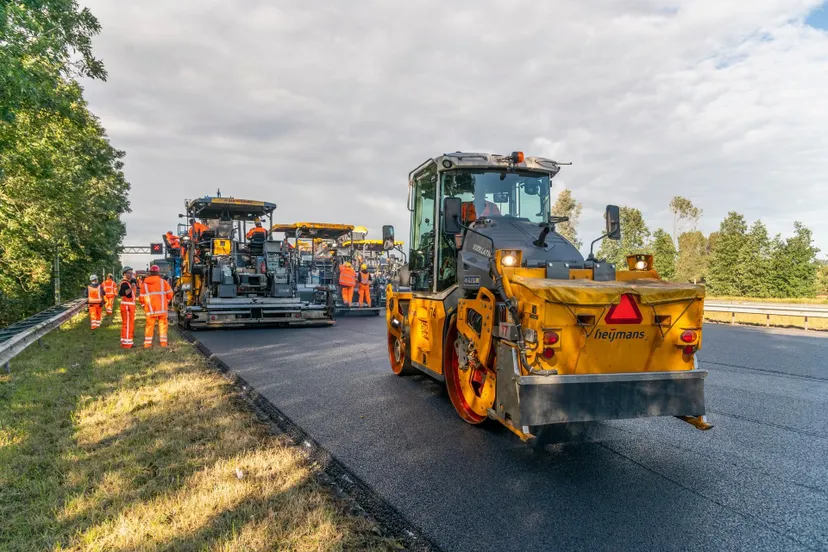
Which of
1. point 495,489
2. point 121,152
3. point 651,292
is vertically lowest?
point 495,489

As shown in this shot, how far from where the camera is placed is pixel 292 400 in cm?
615

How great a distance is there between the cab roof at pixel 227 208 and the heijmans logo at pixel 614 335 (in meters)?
12.9

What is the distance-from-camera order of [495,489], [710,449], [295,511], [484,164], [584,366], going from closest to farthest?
[295,511] → [495,489] → [584,366] → [710,449] → [484,164]

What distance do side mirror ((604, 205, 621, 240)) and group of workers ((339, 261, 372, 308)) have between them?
14173 mm

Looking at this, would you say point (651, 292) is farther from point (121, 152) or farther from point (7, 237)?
point (121, 152)

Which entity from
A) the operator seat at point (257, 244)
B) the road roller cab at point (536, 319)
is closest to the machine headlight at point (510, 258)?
the road roller cab at point (536, 319)

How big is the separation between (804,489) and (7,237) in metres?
17.2

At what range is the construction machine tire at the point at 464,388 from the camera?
4.67m

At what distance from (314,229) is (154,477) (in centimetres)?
1575

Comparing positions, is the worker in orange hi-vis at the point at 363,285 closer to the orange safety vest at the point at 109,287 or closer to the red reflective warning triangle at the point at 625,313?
the orange safety vest at the point at 109,287

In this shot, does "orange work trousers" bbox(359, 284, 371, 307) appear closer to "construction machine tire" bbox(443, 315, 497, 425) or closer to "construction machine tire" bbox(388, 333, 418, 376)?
"construction machine tire" bbox(388, 333, 418, 376)

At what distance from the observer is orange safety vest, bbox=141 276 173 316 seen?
10750 mm

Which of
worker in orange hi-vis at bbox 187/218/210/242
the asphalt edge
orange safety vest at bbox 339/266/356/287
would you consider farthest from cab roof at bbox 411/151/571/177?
orange safety vest at bbox 339/266/356/287

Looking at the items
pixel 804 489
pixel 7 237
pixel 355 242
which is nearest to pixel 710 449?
pixel 804 489
